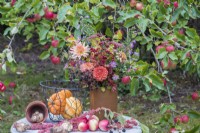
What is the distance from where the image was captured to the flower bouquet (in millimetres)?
2111

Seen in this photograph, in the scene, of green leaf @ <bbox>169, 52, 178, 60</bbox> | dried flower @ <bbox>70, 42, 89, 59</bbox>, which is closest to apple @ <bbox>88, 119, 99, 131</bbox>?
dried flower @ <bbox>70, 42, 89, 59</bbox>

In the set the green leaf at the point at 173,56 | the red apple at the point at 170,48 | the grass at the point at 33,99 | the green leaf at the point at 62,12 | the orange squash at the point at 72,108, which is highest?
the green leaf at the point at 62,12

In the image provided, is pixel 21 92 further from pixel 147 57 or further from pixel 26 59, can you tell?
pixel 26 59

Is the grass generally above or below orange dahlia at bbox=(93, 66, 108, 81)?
below

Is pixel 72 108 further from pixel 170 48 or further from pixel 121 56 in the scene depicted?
pixel 170 48

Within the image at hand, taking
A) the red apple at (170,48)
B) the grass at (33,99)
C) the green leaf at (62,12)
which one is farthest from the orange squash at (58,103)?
the grass at (33,99)

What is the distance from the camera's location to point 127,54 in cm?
231

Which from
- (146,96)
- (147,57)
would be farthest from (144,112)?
(147,57)

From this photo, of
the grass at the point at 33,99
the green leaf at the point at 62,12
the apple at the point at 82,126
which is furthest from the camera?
the grass at the point at 33,99

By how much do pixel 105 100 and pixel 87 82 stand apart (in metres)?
0.12

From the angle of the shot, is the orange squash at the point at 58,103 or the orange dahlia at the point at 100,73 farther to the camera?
the orange squash at the point at 58,103

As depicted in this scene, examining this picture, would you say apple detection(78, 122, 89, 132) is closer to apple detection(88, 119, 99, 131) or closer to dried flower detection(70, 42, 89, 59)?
apple detection(88, 119, 99, 131)

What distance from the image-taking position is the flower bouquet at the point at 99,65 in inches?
83.1

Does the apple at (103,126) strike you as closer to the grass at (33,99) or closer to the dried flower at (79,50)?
the dried flower at (79,50)
